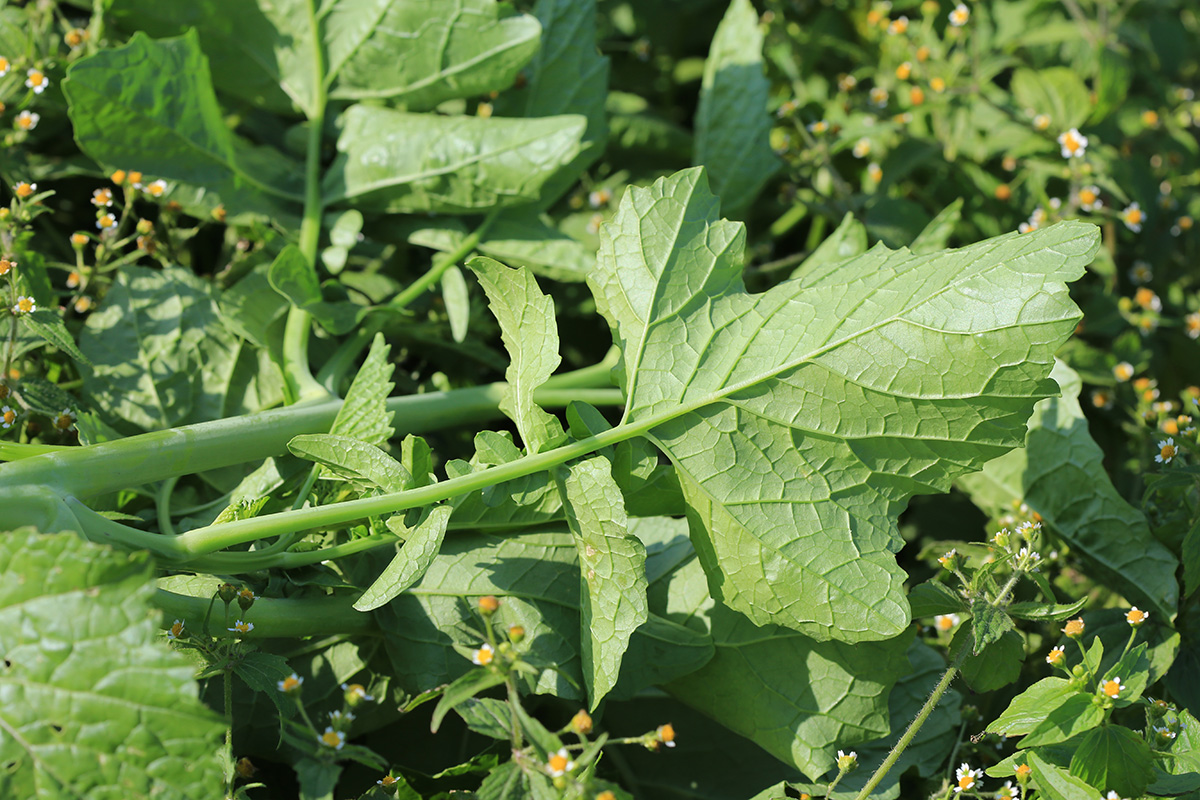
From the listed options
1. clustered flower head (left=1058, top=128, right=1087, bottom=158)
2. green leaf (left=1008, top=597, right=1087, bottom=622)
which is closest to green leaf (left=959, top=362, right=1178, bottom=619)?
green leaf (left=1008, top=597, right=1087, bottom=622)

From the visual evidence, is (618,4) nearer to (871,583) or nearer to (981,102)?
(981,102)

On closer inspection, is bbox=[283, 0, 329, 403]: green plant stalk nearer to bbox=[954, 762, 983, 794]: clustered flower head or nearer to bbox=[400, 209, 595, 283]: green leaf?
bbox=[400, 209, 595, 283]: green leaf

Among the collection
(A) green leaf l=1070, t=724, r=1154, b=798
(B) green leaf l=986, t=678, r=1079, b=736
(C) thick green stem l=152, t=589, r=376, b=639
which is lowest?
(A) green leaf l=1070, t=724, r=1154, b=798

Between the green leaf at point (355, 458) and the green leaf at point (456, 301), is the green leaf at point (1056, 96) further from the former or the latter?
the green leaf at point (355, 458)

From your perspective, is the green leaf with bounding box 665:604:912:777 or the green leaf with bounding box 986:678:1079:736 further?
the green leaf with bounding box 665:604:912:777

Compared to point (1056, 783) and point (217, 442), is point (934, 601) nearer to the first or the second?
point (1056, 783)

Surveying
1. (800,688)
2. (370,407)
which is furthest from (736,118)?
(800,688)
